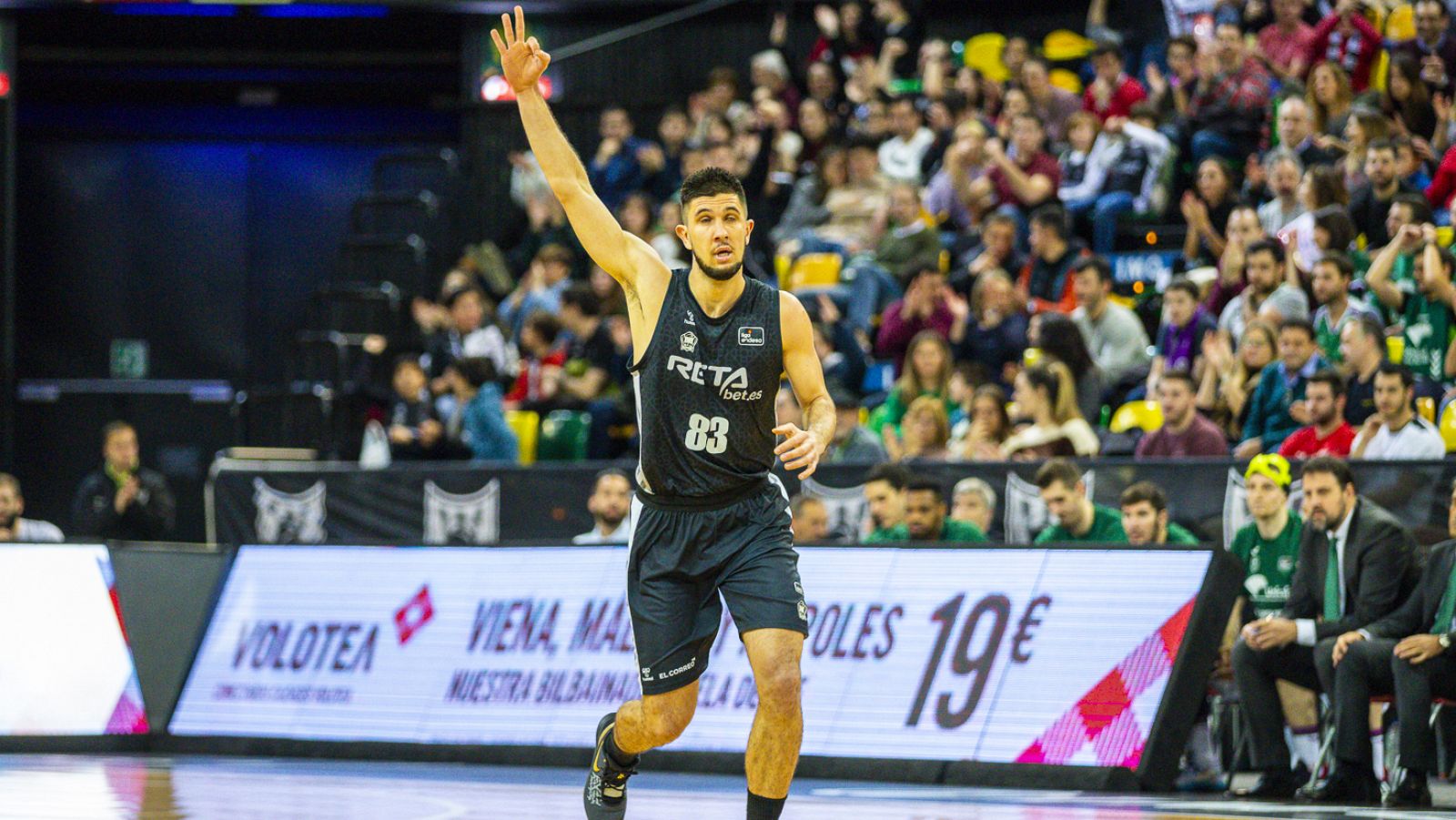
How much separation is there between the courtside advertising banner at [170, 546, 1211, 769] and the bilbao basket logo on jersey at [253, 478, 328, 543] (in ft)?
5.03

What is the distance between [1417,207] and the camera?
12570mm

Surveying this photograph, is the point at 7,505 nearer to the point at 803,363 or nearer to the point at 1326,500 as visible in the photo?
the point at 803,363

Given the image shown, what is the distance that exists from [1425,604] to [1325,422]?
1933 mm

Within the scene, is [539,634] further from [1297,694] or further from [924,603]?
[1297,694]

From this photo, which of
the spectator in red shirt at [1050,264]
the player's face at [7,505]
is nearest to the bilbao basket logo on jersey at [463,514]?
the player's face at [7,505]

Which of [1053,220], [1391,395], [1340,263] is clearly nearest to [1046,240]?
[1053,220]

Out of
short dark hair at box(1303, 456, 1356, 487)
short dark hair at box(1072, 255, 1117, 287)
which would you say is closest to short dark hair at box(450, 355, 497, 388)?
short dark hair at box(1072, 255, 1117, 287)

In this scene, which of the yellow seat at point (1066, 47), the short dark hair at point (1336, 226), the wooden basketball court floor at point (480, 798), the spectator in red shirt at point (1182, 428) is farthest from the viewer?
the yellow seat at point (1066, 47)

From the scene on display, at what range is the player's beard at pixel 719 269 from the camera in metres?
6.77

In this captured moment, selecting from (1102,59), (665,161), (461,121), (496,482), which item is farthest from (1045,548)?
(461,121)

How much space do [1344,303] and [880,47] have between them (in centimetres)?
869

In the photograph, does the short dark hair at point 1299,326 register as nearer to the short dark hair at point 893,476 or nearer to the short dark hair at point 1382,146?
the short dark hair at point 1382,146

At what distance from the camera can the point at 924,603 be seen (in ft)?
35.2

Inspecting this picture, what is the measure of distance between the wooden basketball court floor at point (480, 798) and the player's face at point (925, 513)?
5.84 feet
